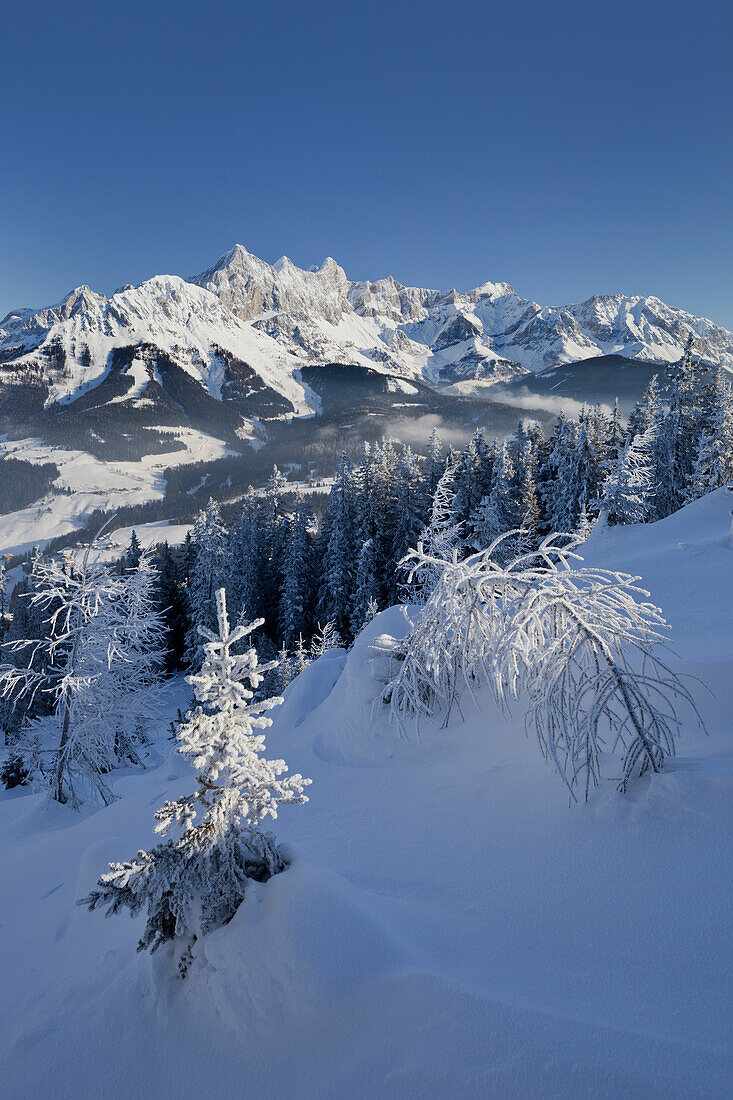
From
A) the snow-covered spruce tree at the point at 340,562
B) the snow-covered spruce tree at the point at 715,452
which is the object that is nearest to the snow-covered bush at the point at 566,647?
the snow-covered spruce tree at the point at 715,452

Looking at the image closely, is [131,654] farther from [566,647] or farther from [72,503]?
[72,503]

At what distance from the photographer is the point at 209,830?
356 centimetres

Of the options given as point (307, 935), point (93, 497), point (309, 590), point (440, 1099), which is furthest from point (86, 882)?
point (93, 497)

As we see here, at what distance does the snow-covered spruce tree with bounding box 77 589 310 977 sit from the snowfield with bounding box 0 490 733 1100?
0.74 ft

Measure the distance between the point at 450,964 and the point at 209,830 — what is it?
193 centimetres

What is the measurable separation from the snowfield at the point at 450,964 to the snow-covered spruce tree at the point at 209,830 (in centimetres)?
23

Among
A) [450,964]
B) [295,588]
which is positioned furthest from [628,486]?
[450,964]

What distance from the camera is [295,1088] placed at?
274cm

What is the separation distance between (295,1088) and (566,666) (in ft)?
11.4

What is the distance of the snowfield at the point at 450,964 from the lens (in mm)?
2516

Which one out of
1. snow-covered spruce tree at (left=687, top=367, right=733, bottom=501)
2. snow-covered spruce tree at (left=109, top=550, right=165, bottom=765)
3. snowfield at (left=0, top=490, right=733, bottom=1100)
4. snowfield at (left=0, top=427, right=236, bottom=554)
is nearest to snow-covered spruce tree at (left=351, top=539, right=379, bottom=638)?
snow-covered spruce tree at (left=109, top=550, right=165, bottom=765)

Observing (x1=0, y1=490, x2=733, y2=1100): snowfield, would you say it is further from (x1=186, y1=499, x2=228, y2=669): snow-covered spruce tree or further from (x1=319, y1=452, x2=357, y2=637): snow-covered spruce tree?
(x1=186, y1=499, x2=228, y2=669): snow-covered spruce tree

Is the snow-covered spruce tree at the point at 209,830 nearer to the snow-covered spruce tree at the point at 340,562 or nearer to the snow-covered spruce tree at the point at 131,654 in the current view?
the snow-covered spruce tree at the point at 131,654

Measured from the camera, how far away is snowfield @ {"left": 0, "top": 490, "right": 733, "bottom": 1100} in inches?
99.0
